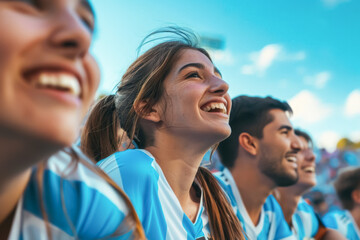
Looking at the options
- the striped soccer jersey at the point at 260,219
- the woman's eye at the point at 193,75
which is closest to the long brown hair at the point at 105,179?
the woman's eye at the point at 193,75

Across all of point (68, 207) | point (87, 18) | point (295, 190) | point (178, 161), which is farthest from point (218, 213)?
point (295, 190)

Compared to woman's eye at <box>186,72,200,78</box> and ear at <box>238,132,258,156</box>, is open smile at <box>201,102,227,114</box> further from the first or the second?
ear at <box>238,132,258,156</box>

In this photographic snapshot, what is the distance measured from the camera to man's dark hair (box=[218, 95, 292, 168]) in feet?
9.39

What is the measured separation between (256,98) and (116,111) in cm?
149

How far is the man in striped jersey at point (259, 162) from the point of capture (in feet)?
8.43

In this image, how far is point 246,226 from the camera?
2426mm

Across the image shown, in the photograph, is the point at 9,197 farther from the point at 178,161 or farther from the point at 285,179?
the point at 285,179

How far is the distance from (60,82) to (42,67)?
0.05 meters

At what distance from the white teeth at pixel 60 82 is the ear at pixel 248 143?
7.13 feet

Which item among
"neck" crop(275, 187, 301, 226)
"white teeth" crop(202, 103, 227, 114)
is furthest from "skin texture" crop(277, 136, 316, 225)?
"white teeth" crop(202, 103, 227, 114)

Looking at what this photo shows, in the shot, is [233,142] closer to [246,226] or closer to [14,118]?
[246,226]

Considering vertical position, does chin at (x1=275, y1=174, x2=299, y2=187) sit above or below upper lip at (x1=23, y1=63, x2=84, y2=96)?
above

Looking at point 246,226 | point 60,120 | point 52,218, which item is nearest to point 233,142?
point 246,226

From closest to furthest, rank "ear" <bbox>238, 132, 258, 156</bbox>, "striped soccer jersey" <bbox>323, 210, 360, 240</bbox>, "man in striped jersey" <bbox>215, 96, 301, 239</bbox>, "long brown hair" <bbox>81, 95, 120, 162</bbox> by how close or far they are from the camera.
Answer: "long brown hair" <bbox>81, 95, 120, 162</bbox>, "man in striped jersey" <bbox>215, 96, 301, 239</bbox>, "ear" <bbox>238, 132, 258, 156</bbox>, "striped soccer jersey" <bbox>323, 210, 360, 240</bbox>
